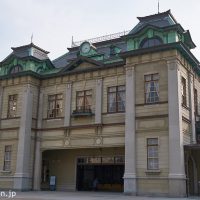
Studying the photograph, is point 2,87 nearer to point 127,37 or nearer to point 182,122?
point 127,37

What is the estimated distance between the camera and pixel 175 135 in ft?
74.0

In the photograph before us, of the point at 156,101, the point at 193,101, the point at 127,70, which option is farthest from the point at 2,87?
the point at 193,101

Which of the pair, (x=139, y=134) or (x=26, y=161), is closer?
(x=139, y=134)

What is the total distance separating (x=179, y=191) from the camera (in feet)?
70.9

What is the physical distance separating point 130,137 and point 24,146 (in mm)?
9232

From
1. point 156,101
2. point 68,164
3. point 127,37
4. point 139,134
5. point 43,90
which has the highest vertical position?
point 127,37

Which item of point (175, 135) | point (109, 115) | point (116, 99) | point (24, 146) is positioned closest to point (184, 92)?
point (175, 135)

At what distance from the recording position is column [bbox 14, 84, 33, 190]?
27922 mm

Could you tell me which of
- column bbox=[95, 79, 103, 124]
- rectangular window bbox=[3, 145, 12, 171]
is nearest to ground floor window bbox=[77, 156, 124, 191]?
column bbox=[95, 79, 103, 124]

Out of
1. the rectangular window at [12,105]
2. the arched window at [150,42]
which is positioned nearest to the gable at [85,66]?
the arched window at [150,42]

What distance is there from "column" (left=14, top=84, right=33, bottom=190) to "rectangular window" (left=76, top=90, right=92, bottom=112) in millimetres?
4202

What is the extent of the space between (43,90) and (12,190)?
8.63 m

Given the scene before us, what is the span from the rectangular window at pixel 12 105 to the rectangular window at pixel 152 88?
11.9 meters

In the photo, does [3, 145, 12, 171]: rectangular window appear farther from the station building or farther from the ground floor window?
the ground floor window
